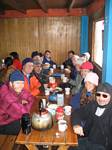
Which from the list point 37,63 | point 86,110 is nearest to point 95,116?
point 86,110

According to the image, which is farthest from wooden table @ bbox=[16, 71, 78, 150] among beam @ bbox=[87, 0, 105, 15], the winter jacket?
beam @ bbox=[87, 0, 105, 15]

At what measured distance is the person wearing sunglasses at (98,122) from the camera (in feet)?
9.55

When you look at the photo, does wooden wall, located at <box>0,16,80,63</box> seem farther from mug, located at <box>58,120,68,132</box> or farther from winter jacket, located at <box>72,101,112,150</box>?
mug, located at <box>58,120,68,132</box>

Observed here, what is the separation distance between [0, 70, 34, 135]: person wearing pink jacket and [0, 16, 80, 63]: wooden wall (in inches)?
259

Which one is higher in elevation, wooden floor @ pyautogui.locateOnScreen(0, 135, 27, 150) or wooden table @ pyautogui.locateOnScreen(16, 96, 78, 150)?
wooden table @ pyautogui.locateOnScreen(16, 96, 78, 150)

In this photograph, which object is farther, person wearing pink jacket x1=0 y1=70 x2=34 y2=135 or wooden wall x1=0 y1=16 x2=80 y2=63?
wooden wall x1=0 y1=16 x2=80 y2=63

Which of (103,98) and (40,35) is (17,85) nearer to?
(103,98)

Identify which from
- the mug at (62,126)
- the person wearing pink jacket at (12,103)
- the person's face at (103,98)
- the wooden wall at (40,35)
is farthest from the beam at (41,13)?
the mug at (62,126)

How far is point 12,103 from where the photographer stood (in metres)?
3.53

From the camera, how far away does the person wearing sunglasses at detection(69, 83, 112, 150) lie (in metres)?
2.91

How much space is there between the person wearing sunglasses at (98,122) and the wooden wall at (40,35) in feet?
23.3

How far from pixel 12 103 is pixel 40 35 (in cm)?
685

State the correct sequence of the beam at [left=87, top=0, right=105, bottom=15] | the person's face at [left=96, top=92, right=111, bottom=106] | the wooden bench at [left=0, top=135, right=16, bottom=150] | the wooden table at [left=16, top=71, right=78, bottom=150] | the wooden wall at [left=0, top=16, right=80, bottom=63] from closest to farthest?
the wooden table at [left=16, top=71, right=78, bottom=150]
the person's face at [left=96, top=92, right=111, bottom=106]
the wooden bench at [left=0, top=135, right=16, bottom=150]
the beam at [left=87, top=0, right=105, bottom=15]
the wooden wall at [left=0, top=16, right=80, bottom=63]

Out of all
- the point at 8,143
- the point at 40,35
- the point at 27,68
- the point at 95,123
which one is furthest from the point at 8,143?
the point at 40,35
